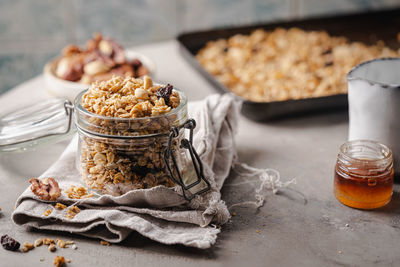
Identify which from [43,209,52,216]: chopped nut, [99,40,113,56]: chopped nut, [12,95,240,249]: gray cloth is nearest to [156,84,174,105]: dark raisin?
[12,95,240,249]: gray cloth

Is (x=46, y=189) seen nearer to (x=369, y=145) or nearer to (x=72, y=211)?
(x=72, y=211)

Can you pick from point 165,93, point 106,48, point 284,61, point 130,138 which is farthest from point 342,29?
point 130,138

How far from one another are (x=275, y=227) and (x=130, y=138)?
0.30 metres

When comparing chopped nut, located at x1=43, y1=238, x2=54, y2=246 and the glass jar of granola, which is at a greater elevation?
the glass jar of granola

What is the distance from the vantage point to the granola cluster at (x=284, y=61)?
4.80 feet

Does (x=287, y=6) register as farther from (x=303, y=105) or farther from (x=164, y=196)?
(x=164, y=196)

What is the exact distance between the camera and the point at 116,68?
147cm

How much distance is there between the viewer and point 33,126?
1.12 metres

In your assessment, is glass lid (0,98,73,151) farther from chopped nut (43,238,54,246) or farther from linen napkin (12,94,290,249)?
chopped nut (43,238,54,246)

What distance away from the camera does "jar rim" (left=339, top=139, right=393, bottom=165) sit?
34.9 inches

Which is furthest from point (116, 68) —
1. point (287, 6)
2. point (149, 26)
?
point (287, 6)

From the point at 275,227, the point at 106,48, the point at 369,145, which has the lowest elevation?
the point at 275,227

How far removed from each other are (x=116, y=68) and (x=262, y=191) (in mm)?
677

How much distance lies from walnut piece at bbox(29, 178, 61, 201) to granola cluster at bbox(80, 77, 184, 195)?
0.06 metres
